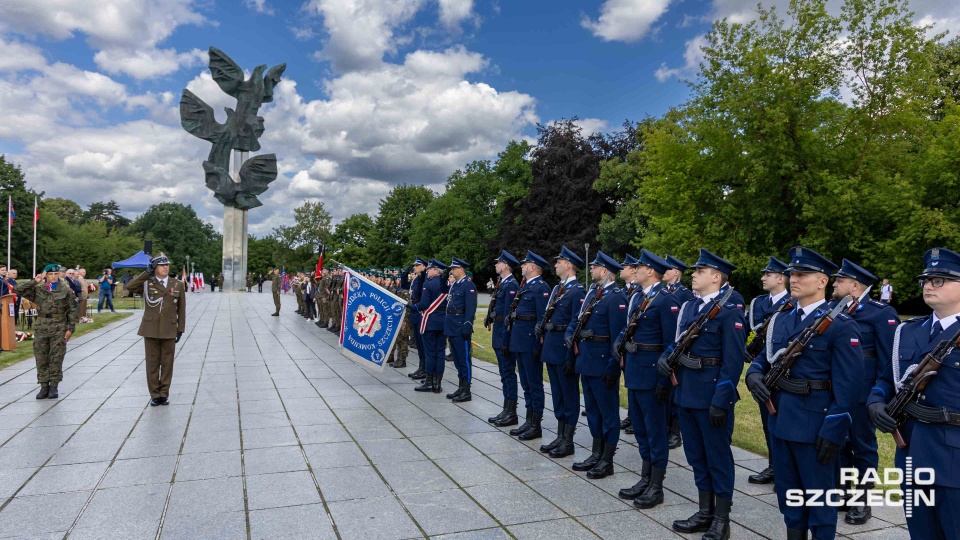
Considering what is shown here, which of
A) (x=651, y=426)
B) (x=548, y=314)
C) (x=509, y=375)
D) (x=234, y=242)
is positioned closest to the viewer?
(x=651, y=426)

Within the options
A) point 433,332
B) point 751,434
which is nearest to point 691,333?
point 751,434

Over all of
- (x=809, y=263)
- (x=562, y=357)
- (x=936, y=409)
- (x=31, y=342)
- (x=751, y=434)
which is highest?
(x=809, y=263)

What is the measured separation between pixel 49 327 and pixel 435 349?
5856mm

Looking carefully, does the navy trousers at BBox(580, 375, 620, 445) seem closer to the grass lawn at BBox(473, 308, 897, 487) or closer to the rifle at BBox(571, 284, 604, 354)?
the rifle at BBox(571, 284, 604, 354)

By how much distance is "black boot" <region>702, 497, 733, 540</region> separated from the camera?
174 inches

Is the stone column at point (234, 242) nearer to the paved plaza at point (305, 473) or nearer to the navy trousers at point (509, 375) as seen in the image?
the paved plaza at point (305, 473)

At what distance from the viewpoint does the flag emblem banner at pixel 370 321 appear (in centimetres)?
1116

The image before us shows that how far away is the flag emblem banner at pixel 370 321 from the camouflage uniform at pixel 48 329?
442cm

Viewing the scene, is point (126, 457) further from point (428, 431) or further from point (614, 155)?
point (614, 155)

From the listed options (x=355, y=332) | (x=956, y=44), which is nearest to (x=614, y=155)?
(x=956, y=44)

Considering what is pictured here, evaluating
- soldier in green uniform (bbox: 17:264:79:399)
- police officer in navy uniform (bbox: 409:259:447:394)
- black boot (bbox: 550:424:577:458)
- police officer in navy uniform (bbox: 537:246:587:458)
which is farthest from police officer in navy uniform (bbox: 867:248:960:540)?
soldier in green uniform (bbox: 17:264:79:399)

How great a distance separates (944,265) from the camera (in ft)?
10.7

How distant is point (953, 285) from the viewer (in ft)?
10.7

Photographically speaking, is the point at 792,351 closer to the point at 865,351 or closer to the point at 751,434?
the point at 865,351
